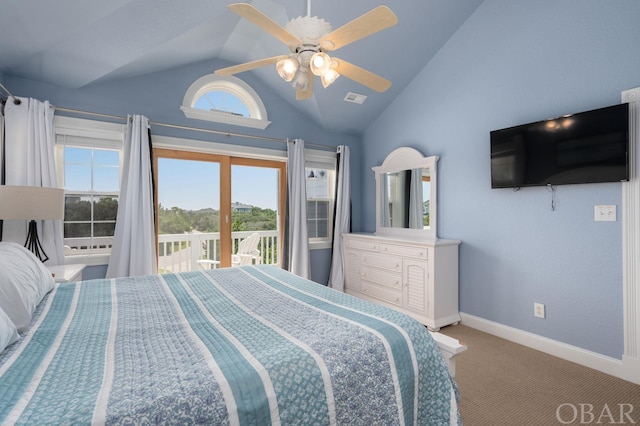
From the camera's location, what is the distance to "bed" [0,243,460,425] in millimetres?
834

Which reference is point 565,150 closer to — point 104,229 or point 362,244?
point 362,244

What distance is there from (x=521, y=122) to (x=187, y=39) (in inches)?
126

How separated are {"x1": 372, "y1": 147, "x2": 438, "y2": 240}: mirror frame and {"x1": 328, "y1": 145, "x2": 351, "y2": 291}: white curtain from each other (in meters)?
0.42

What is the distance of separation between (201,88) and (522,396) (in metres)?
4.07

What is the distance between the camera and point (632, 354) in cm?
221

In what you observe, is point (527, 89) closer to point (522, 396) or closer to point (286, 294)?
point (522, 396)

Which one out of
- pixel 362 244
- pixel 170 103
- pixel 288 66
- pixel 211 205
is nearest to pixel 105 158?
pixel 170 103

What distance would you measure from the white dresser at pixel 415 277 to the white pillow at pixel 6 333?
299 cm

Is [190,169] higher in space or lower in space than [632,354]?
higher

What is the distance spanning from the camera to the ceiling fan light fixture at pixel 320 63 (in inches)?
67.8

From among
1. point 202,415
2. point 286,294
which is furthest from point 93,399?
point 286,294

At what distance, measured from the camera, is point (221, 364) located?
997 millimetres

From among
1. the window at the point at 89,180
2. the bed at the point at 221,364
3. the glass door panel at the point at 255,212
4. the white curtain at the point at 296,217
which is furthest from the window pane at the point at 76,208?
the white curtain at the point at 296,217

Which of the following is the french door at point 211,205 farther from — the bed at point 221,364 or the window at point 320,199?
the bed at point 221,364
